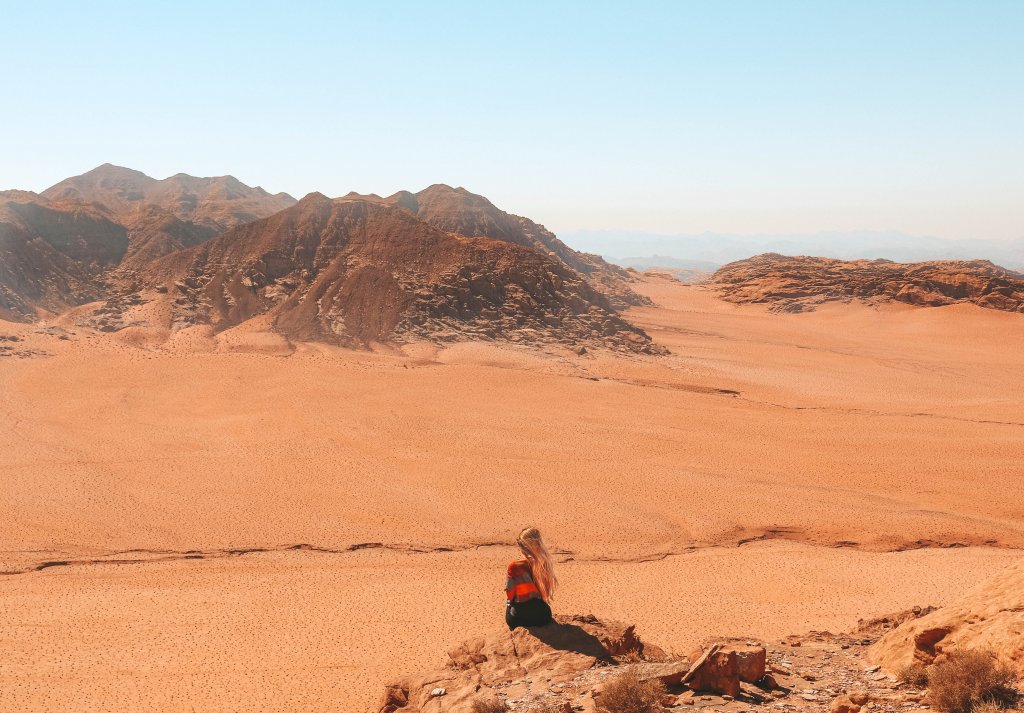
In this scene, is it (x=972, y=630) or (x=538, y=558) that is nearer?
(x=972, y=630)

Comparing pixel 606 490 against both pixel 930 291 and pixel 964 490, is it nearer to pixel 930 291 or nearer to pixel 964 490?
pixel 964 490

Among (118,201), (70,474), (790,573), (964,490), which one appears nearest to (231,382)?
(70,474)

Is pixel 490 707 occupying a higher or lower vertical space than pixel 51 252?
lower

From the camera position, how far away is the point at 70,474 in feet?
66.2

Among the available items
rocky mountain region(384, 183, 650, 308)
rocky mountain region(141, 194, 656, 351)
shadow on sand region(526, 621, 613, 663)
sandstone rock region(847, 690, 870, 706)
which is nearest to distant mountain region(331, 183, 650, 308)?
rocky mountain region(384, 183, 650, 308)

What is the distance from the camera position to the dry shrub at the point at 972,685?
633 centimetres

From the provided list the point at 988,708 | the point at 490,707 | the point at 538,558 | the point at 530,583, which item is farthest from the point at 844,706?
the point at 530,583

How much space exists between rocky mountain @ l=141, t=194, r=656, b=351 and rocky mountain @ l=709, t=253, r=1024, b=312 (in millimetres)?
32364

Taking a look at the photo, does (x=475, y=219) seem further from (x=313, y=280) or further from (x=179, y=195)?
(x=179, y=195)

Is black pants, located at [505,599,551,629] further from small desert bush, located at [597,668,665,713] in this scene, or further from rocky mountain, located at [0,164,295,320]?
rocky mountain, located at [0,164,295,320]

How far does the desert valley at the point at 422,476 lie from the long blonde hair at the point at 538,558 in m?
1.20

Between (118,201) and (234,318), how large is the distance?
62157 millimetres

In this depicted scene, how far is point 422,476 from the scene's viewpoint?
20891 millimetres

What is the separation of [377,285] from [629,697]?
37354mm
